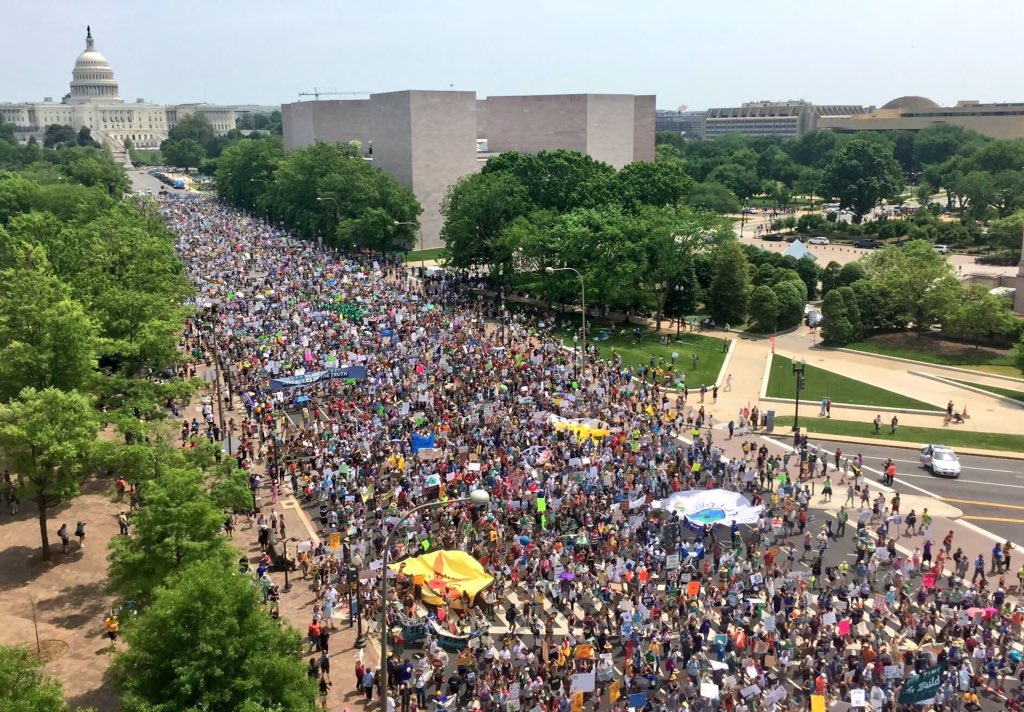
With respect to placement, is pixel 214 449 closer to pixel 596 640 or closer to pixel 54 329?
pixel 54 329

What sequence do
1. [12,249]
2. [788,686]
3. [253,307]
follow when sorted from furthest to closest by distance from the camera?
1. [253,307]
2. [12,249]
3. [788,686]

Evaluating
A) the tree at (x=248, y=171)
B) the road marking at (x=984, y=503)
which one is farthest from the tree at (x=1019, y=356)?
the tree at (x=248, y=171)

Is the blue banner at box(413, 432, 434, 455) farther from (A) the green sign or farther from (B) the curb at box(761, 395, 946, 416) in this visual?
(B) the curb at box(761, 395, 946, 416)

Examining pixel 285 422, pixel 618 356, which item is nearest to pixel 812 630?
pixel 285 422

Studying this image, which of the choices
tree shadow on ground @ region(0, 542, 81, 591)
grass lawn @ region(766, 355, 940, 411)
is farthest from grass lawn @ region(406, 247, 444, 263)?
tree shadow on ground @ region(0, 542, 81, 591)

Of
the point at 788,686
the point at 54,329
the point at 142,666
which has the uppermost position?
the point at 54,329

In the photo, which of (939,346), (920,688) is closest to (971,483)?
(920,688)
